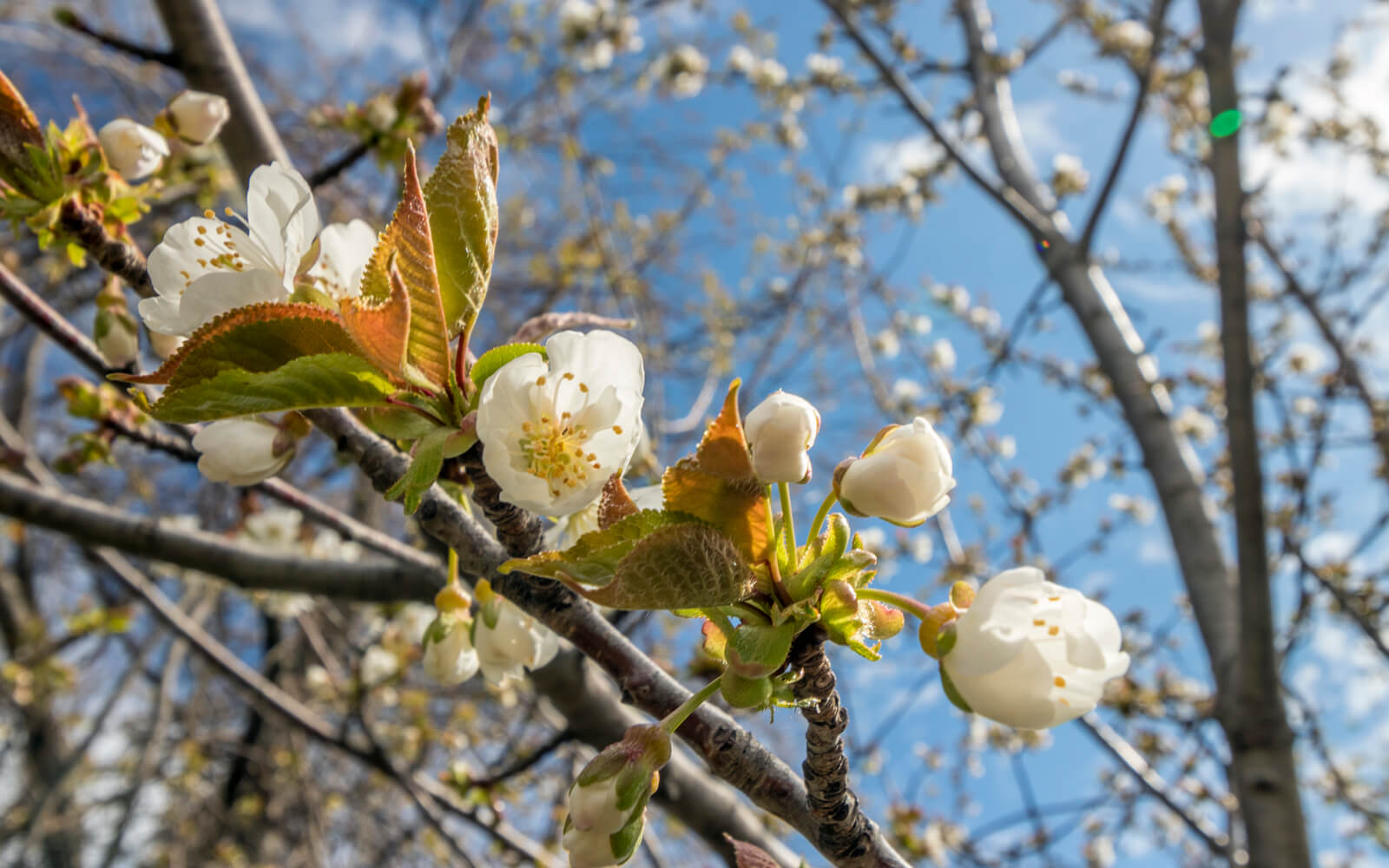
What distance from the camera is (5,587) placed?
553 centimetres

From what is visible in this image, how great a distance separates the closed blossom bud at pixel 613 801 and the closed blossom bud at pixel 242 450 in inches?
19.8

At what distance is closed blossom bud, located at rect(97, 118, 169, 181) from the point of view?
115 cm

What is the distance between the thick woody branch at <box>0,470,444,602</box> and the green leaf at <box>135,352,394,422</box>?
3.93 feet

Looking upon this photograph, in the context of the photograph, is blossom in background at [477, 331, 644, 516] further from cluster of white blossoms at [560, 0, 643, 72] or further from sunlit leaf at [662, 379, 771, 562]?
cluster of white blossoms at [560, 0, 643, 72]

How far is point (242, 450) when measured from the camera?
0.91 metres

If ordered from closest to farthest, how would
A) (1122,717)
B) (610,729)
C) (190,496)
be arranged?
(610,729) < (1122,717) < (190,496)

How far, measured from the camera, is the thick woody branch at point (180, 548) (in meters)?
1.75

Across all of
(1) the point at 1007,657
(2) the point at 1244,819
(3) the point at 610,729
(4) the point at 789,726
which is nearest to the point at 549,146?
(4) the point at 789,726

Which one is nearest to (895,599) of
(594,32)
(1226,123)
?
(1226,123)

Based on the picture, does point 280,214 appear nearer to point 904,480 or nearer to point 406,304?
point 406,304

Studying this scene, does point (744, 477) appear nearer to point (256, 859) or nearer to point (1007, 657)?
point (1007, 657)

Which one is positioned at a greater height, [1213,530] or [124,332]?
[1213,530]

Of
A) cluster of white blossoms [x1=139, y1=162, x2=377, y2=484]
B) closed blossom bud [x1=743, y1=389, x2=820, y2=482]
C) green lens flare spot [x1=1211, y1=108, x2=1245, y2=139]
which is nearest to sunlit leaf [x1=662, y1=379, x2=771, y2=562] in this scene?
closed blossom bud [x1=743, y1=389, x2=820, y2=482]

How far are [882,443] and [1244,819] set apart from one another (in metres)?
1.85
